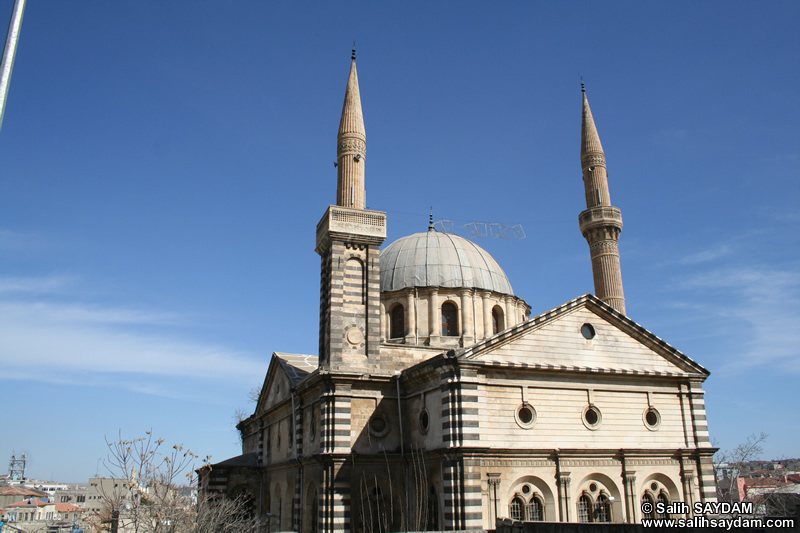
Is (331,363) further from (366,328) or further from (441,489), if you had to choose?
(441,489)

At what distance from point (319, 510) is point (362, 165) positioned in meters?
14.4

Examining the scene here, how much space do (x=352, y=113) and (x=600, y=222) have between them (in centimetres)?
1436

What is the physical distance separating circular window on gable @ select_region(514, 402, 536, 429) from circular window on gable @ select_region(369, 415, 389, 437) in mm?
5316

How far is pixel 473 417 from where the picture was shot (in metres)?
20.6

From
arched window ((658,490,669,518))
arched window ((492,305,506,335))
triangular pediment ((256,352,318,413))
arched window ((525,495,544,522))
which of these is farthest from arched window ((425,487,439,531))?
arched window ((492,305,506,335))

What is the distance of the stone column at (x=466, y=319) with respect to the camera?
3092cm

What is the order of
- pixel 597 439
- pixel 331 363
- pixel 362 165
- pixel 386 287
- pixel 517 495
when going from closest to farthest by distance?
1. pixel 517 495
2. pixel 597 439
3. pixel 331 363
4. pixel 362 165
5. pixel 386 287

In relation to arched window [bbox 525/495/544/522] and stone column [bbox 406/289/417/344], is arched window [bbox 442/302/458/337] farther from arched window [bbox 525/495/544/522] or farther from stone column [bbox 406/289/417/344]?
arched window [bbox 525/495/544/522]

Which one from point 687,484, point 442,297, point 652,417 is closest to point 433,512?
point 652,417

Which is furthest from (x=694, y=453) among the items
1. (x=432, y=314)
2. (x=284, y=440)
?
(x=284, y=440)

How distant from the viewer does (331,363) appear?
2406 cm

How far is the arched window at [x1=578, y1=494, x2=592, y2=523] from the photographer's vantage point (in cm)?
2175

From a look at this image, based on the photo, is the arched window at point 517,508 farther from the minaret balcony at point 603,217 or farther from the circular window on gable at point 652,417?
the minaret balcony at point 603,217

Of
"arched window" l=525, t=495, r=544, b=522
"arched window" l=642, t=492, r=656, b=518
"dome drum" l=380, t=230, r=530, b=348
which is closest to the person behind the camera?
"arched window" l=525, t=495, r=544, b=522
